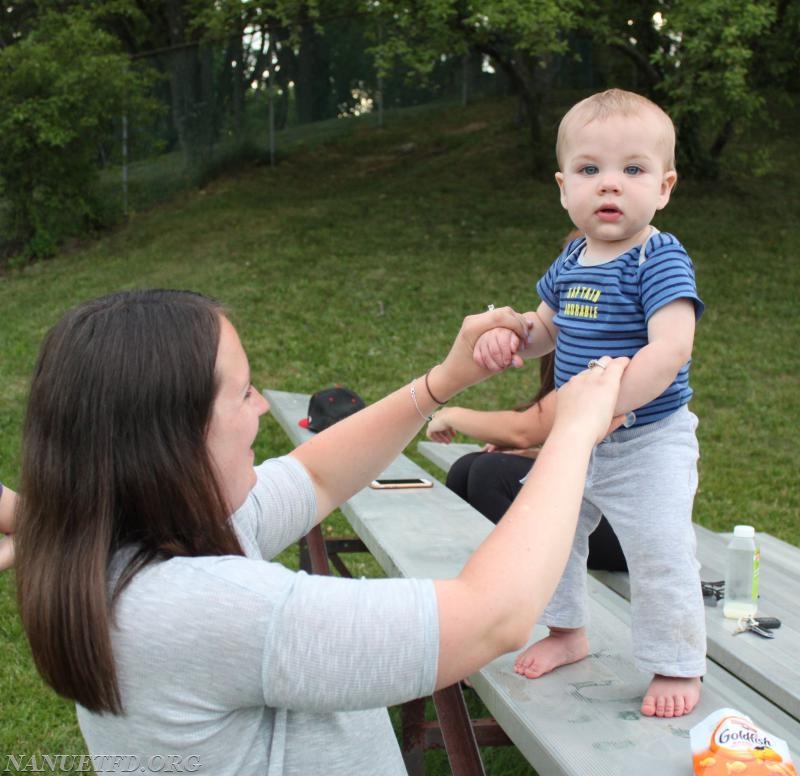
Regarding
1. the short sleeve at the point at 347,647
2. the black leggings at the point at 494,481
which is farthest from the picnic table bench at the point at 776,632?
the short sleeve at the point at 347,647

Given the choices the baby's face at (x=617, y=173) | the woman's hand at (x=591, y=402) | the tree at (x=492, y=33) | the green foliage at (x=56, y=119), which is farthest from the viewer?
the green foliage at (x=56, y=119)

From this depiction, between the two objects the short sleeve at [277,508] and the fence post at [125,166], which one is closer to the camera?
the short sleeve at [277,508]

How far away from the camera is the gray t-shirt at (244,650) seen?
1.35 meters

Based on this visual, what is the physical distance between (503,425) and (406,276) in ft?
26.5

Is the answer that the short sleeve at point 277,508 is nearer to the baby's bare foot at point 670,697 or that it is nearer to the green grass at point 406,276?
the baby's bare foot at point 670,697

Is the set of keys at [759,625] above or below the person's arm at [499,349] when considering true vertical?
below

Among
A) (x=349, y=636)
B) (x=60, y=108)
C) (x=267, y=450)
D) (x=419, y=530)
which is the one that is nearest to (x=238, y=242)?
(x=60, y=108)

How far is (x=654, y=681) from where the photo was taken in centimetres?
212

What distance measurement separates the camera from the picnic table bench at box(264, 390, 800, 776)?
1.89m

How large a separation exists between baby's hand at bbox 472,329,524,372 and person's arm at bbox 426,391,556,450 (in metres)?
1.66

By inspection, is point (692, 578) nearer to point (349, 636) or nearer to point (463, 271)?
point (349, 636)

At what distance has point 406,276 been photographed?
11945mm

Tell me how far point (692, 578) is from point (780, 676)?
1.15 feet

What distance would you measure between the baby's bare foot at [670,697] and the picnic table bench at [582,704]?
0.07ft
